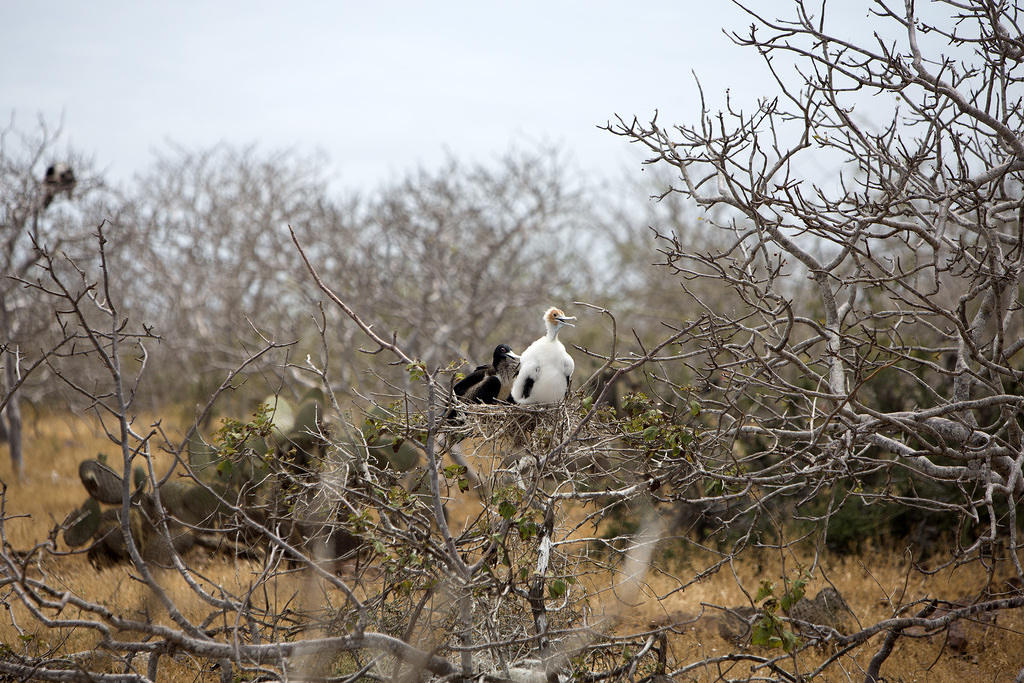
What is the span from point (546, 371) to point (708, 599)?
7.95 ft

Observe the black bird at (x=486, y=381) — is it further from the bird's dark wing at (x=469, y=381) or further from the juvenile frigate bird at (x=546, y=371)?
the juvenile frigate bird at (x=546, y=371)

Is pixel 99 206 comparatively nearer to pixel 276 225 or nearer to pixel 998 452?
pixel 276 225

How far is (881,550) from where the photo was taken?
6922mm

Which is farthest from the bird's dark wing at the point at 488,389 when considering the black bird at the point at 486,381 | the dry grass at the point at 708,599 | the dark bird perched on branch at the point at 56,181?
the dark bird perched on branch at the point at 56,181

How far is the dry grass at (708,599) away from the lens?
4816 millimetres

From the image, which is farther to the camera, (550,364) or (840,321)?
(550,364)

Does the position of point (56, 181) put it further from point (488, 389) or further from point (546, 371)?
point (546, 371)

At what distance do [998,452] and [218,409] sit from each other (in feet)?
38.0

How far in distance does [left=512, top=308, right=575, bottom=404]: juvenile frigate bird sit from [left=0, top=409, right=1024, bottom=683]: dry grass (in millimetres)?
1214

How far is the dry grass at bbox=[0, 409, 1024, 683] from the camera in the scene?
15.8 ft

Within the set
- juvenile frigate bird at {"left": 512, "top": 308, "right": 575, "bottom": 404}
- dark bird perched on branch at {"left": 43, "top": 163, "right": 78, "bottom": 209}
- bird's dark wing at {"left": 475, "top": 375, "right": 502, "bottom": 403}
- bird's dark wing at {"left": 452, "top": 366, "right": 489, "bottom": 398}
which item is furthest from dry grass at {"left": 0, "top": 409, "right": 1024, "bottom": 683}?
dark bird perched on branch at {"left": 43, "top": 163, "right": 78, "bottom": 209}

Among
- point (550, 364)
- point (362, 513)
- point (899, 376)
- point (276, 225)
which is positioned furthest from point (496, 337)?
point (362, 513)

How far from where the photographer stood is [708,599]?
6.16 m

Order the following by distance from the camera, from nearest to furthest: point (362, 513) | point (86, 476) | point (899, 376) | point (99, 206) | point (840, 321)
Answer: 1. point (362, 513)
2. point (840, 321)
3. point (86, 476)
4. point (899, 376)
5. point (99, 206)
